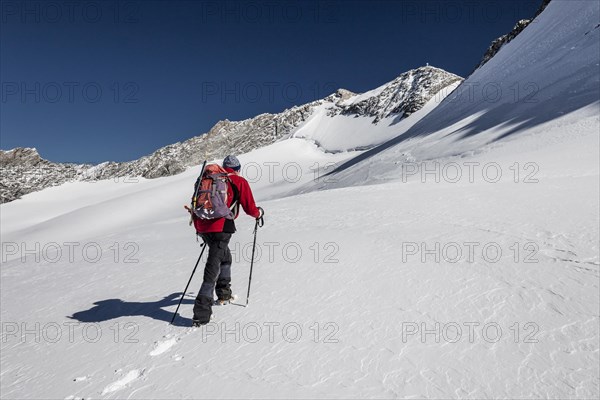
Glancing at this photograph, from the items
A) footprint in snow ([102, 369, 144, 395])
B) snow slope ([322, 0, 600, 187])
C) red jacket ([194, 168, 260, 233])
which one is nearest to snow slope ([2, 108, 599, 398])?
footprint in snow ([102, 369, 144, 395])

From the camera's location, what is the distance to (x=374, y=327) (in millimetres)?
3824

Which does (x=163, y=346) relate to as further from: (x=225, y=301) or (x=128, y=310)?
(x=128, y=310)

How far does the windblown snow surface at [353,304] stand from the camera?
3.10 metres

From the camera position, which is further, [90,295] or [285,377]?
[90,295]

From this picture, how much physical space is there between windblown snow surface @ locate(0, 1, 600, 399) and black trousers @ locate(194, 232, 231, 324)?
0.71 feet

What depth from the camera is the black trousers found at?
14.1ft

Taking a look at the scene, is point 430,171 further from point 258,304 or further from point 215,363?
point 215,363

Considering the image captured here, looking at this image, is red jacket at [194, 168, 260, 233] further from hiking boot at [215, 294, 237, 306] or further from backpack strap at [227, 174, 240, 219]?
hiking boot at [215, 294, 237, 306]

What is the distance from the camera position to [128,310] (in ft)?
17.1

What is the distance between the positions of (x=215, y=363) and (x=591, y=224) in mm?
6703

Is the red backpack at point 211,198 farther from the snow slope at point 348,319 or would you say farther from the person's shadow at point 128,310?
the person's shadow at point 128,310

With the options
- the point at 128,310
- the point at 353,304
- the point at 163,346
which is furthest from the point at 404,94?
the point at 163,346

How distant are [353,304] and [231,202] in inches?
80.1

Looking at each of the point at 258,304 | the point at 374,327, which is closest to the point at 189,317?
the point at 258,304
